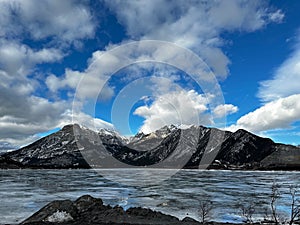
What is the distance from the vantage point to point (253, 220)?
2841 cm

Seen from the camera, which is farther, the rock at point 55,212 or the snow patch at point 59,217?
the rock at point 55,212

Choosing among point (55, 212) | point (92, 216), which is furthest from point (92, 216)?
point (55, 212)

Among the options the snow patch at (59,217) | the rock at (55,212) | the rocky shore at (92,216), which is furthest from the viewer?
the rock at (55,212)

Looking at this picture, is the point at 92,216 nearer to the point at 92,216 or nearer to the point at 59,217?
the point at 92,216

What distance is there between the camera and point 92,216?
22.6 m

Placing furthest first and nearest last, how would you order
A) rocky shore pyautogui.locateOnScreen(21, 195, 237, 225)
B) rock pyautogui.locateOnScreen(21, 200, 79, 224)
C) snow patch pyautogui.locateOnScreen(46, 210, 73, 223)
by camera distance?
rock pyautogui.locateOnScreen(21, 200, 79, 224), snow patch pyautogui.locateOnScreen(46, 210, 73, 223), rocky shore pyautogui.locateOnScreen(21, 195, 237, 225)

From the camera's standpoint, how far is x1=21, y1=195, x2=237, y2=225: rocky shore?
20.1 metres

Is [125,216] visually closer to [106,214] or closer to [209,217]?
[106,214]

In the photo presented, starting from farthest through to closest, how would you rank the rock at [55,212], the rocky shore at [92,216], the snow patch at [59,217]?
the rock at [55,212]
the snow patch at [59,217]
the rocky shore at [92,216]

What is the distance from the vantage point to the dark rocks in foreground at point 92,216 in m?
20.2

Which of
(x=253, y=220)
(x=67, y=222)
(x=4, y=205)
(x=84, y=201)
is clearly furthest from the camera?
(x=4, y=205)

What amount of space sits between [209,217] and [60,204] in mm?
14840

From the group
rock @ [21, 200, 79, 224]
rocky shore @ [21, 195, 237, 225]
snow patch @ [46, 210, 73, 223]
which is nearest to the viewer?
rocky shore @ [21, 195, 237, 225]

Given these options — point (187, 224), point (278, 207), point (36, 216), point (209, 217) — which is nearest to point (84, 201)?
point (36, 216)
